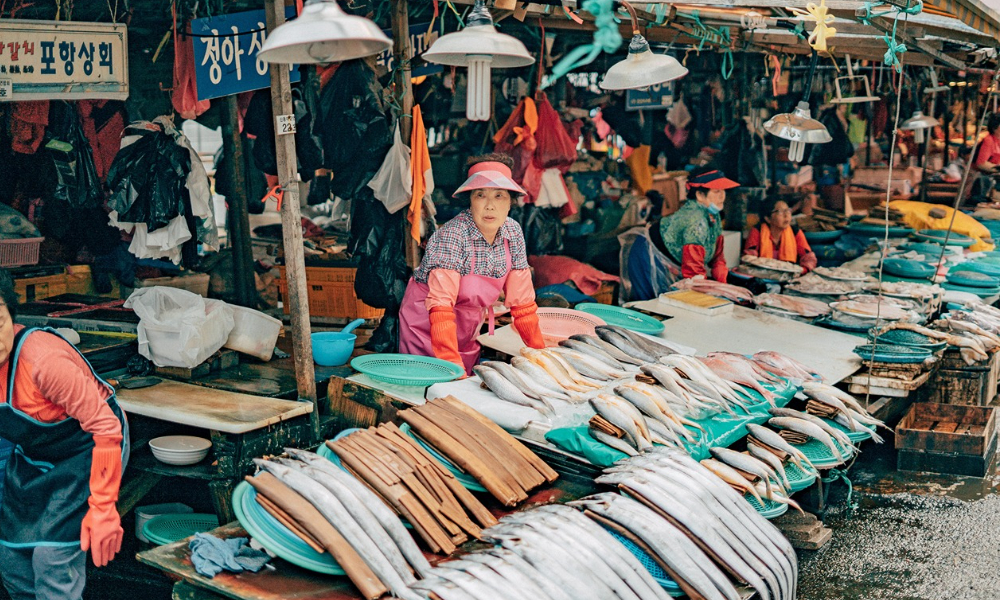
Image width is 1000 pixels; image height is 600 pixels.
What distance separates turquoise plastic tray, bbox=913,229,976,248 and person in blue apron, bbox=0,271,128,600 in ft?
33.1

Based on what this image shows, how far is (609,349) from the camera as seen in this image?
566 centimetres

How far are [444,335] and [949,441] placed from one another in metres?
4.10

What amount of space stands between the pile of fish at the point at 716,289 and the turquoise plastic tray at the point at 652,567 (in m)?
4.97

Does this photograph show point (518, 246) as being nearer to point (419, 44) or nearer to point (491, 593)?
point (419, 44)

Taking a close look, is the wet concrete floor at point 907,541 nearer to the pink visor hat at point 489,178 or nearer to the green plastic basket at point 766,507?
the green plastic basket at point 766,507

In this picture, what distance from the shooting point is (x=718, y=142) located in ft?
43.7

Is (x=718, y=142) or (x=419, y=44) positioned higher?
(x=419, y=44)

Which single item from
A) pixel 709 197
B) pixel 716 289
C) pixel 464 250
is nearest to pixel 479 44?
pixel 464 250

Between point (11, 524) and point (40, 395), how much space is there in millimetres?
701

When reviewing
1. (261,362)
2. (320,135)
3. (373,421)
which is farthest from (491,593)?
(320,135)

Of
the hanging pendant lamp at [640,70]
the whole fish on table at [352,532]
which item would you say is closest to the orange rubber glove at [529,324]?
the hanging pendant lamp at [640,70]

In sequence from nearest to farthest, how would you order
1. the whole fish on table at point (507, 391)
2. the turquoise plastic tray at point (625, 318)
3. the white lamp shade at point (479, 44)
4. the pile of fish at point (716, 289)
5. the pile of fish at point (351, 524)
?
the pile of fish at point (351, 524) → the white lamp shade at point (479, 44) → the whole fish on table at point (507, 391) → the turquoise plastic tray at point (625, 318) → the pile of fish at point (716, 289)

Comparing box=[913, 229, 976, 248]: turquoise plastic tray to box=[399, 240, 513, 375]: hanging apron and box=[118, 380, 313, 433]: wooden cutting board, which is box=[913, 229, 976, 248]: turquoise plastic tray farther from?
box=[118, 380, 313, 433]: wooden cutting board

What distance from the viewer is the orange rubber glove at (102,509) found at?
4.10 meters
